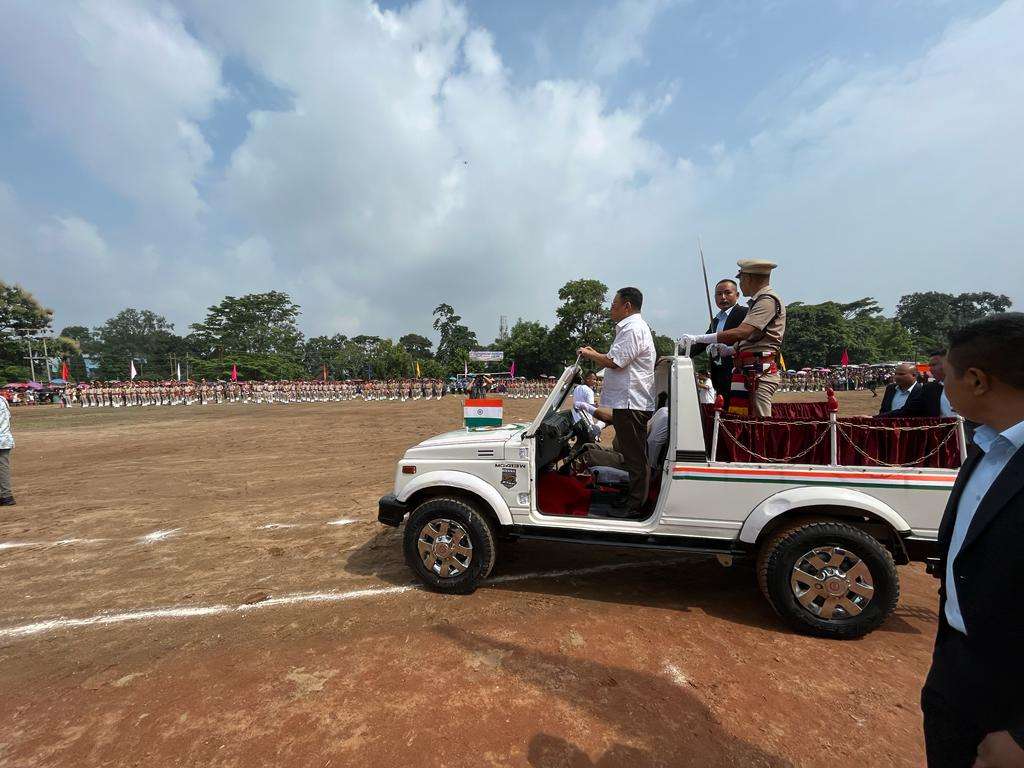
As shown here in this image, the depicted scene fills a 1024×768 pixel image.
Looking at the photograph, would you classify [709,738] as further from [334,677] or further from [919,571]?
[919,571]

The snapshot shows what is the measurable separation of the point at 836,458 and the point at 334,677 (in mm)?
3642

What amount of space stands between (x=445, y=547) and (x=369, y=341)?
87.6m

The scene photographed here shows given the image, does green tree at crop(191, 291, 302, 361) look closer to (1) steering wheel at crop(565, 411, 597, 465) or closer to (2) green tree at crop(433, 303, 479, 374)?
(2) green tree at crop(433, 303, 479, 374)

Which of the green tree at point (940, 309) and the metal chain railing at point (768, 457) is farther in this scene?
the green tree at point (940, 309)

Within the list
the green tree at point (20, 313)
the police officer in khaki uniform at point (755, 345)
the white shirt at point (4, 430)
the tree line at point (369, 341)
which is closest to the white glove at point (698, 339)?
the police officer in khaki uniform at point (755, 345)

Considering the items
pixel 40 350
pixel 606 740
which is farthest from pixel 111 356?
pixel 606 740

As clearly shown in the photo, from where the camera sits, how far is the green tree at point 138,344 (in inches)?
3049

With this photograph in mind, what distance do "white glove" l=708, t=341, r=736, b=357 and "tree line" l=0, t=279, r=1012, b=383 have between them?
37924 mm

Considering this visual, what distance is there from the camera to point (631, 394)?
12.6 feet

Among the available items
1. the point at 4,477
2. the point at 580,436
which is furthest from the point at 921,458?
the point at 4,477

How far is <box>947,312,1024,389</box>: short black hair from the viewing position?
1.21m

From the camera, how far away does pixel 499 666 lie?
9.59 ft

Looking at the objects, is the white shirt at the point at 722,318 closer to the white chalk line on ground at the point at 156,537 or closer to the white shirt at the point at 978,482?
the white shirt at the point at 978,482

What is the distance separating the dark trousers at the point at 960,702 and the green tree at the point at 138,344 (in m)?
93.1
